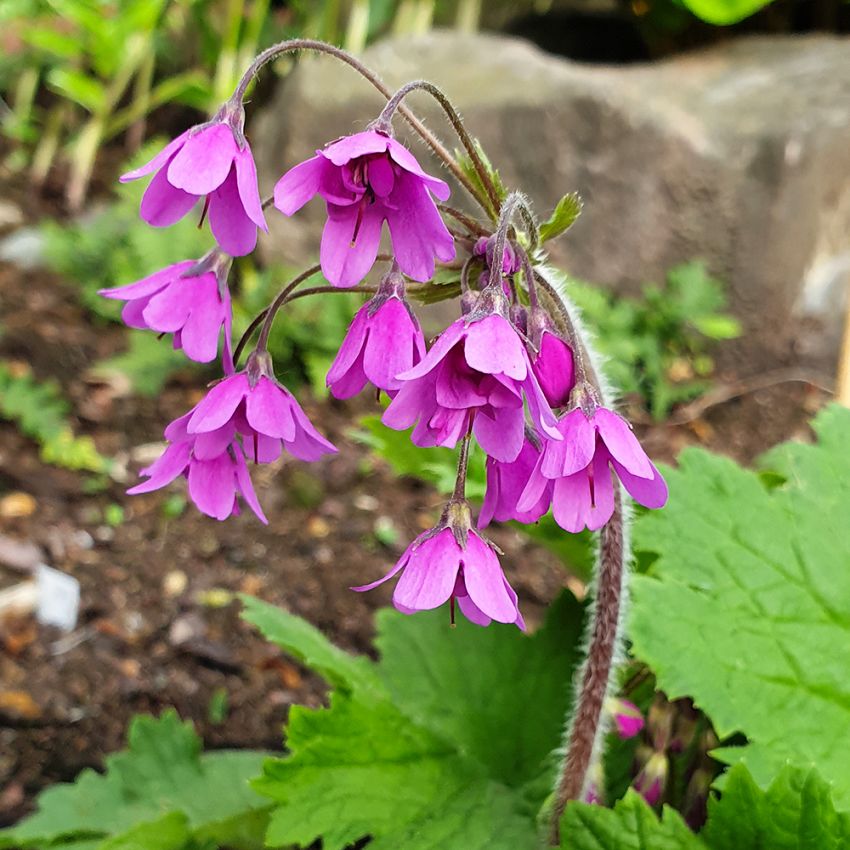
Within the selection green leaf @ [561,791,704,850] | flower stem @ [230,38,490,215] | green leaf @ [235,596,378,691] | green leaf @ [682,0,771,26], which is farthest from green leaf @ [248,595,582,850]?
green leaf @ [682,0,771,26]

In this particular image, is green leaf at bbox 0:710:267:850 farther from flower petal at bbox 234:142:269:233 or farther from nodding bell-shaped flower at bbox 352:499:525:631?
flower petal at bbox 234:142:269:233

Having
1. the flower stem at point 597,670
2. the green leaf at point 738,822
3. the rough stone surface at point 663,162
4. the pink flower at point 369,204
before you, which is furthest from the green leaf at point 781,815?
the rough stone surface at point 663,162

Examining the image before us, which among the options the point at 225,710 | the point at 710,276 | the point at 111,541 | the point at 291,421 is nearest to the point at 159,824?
the point at 291,421

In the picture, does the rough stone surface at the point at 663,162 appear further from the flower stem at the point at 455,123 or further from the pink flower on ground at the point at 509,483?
the pink flower on ground at the point at 509,483

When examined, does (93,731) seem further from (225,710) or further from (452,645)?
(452,645)

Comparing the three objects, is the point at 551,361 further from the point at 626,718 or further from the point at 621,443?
the point at 626,718

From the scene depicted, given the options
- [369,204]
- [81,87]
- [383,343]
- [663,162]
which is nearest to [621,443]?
[383,343]
